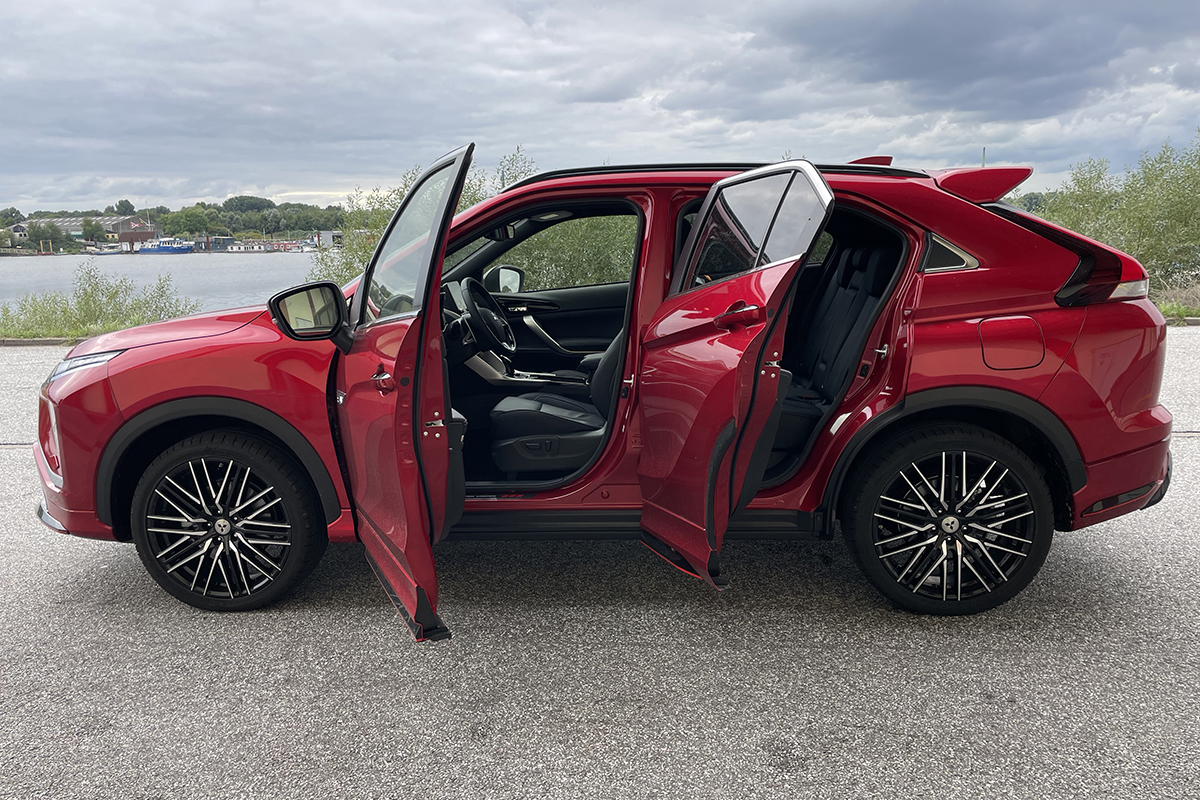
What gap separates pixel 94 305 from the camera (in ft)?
56.7

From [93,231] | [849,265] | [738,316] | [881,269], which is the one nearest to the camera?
[738,316]

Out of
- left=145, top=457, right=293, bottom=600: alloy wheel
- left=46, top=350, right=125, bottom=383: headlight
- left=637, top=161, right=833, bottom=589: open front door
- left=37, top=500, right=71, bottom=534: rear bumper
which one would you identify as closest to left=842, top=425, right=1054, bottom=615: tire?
left=637, top=161, right=833, bottom=589: open front door

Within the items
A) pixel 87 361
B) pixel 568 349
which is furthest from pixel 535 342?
pixel 87 361

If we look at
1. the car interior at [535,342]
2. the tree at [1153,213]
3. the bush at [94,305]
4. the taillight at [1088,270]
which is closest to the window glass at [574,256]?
the car interior at [535,342]

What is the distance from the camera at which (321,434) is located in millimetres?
3098

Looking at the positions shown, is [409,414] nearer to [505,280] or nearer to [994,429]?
[994,429]

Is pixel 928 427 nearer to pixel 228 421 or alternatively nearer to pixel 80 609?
pixel 228 421

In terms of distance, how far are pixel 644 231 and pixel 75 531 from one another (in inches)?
99.9

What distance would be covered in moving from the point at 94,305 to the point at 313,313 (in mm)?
17260

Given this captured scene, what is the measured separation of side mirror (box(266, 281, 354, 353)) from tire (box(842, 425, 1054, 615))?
78.7 inches

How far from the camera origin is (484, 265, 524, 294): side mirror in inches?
177

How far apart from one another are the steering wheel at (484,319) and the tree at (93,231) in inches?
1338

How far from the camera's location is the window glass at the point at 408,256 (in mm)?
2574

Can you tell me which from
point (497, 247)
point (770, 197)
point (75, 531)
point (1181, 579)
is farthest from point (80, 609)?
point (1181, 579)
